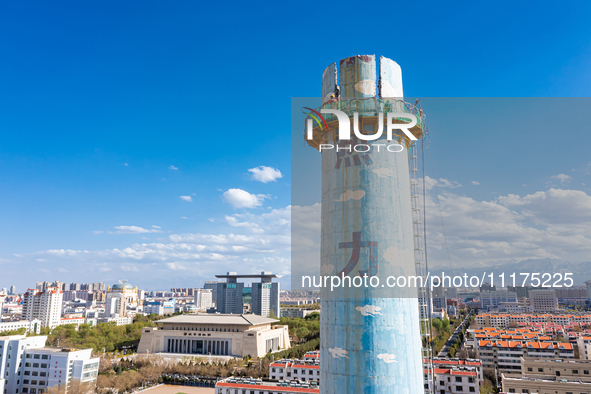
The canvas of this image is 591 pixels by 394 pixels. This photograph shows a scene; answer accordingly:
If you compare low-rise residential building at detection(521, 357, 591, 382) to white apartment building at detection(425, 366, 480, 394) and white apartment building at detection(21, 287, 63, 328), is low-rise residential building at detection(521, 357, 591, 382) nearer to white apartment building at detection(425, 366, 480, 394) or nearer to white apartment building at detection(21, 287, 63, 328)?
white apartment building at detection(425, 366, 480, 394)

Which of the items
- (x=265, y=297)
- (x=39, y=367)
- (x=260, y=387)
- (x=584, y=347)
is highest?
(x=265, y=297)

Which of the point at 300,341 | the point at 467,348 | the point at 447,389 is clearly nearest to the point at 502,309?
the point at 300,341

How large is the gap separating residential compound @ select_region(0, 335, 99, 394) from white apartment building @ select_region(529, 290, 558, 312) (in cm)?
15044

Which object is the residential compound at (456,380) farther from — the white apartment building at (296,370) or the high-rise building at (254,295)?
the high-rise building at (254,295)

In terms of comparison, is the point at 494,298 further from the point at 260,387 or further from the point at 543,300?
the point at 260,387

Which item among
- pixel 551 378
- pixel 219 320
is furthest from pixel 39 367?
pixel 551 378

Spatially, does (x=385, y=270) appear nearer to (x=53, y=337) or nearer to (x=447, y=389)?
(x=447, y=389)

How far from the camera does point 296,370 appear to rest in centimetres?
4656

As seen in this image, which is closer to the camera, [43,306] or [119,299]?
[43,306]

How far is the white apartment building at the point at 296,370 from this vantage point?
4581 centimetres

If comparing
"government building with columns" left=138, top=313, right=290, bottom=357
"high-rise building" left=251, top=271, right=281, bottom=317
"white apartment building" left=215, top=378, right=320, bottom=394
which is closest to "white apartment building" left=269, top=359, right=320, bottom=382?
"white apartment building" left=215, top=378, right=320, bottom=394

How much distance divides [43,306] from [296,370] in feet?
345

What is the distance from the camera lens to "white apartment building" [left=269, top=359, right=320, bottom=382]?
45.8 metres

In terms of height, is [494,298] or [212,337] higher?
[494,298]
